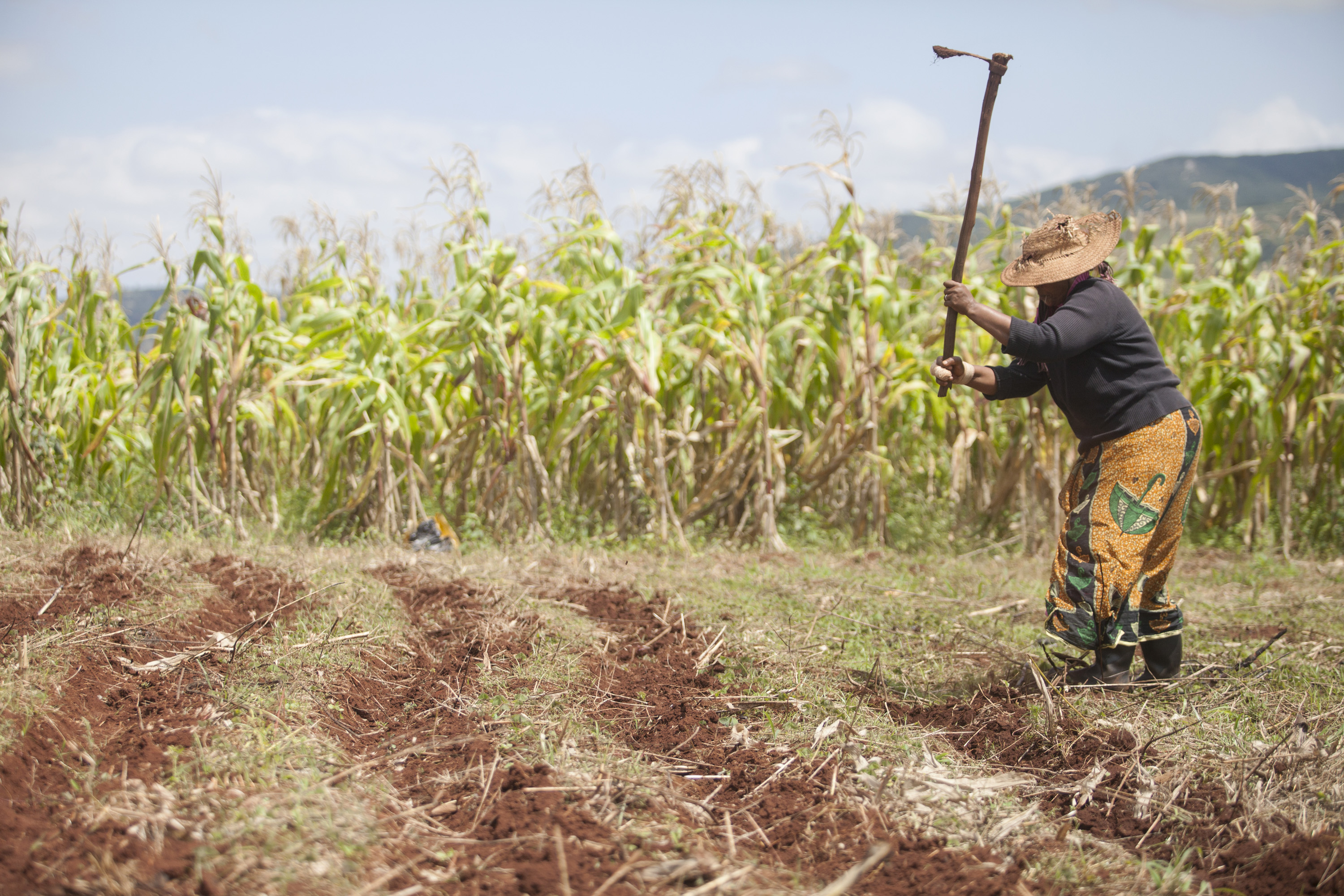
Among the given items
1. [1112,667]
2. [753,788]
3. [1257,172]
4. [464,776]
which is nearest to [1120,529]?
[1112,667]

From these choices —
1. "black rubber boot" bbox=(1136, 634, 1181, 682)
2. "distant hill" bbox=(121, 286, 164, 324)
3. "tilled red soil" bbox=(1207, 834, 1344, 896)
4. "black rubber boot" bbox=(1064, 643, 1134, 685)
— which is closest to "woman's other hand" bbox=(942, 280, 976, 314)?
"black rubber boot" bbox=(1064, 643, 1134, 685)

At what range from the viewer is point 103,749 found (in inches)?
77.8

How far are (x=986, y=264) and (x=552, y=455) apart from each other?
3.06 m

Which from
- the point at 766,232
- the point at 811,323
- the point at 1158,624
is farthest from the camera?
the point at 766,232

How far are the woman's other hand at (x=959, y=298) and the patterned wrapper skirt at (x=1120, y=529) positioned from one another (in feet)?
1.90

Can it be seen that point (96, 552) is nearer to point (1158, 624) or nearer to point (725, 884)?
point (725, 884)

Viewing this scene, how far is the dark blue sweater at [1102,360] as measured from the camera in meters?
2.45

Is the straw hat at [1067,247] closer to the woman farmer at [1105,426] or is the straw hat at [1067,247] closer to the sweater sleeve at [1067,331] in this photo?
the woman farmer at [1105,426]

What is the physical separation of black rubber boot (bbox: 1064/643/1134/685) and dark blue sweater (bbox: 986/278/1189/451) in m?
0.62

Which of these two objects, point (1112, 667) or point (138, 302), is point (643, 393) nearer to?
point (1112, 667)

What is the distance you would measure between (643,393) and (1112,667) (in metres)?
2.70

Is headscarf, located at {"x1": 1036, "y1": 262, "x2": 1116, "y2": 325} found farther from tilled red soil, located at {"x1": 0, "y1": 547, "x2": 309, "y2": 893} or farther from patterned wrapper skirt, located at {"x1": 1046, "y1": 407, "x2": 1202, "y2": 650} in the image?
tilled red soil, located at {"x1": 0, "y1": 547, "x2": 309, "y2": 893}

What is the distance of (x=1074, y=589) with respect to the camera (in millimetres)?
2586

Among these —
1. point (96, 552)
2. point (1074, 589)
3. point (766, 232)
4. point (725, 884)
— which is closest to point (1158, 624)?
point (1074, 589)
